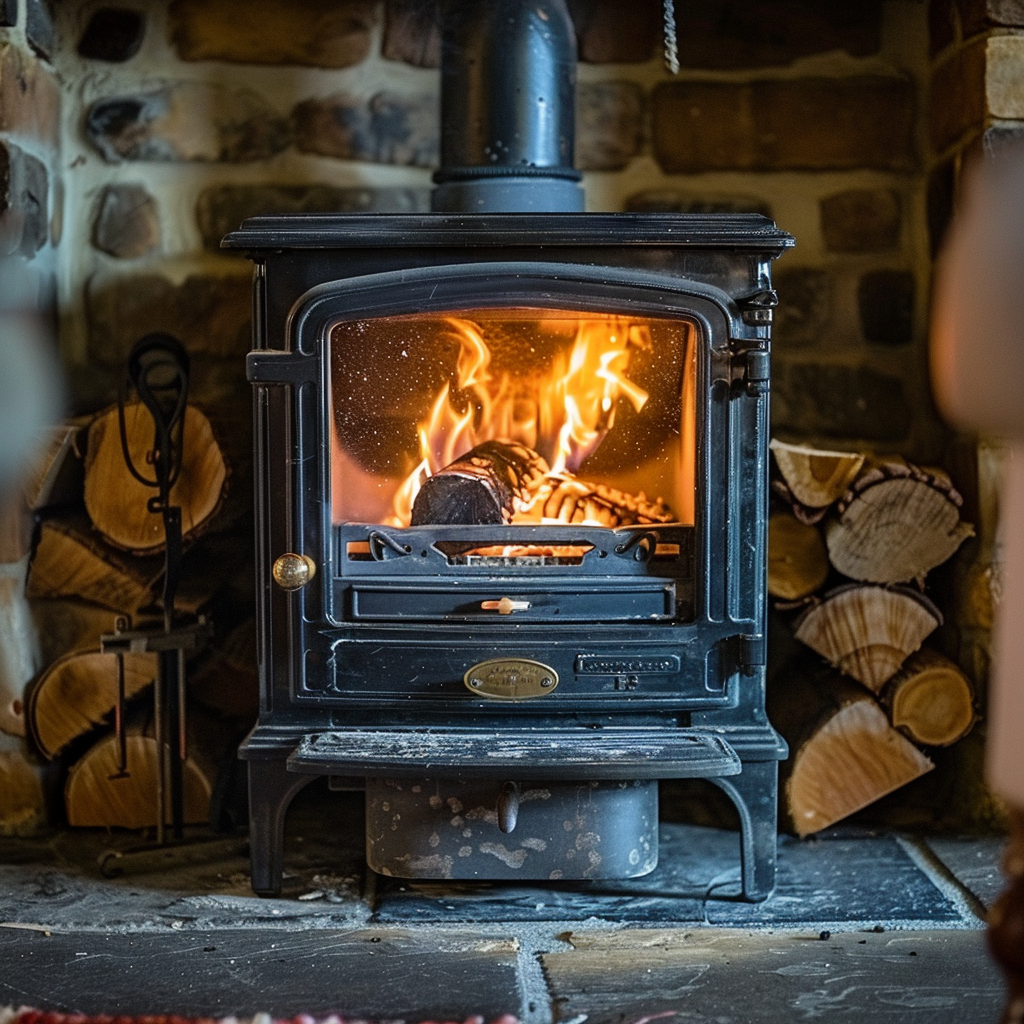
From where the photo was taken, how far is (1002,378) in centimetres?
100

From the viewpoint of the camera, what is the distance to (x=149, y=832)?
236 cm

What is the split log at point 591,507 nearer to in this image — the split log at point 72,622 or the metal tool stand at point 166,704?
the metal tool stand at point 166,704

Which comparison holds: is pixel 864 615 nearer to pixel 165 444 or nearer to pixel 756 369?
pixel 756 369

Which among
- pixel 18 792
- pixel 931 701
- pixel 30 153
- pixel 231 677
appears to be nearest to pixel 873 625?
pixel 931 701

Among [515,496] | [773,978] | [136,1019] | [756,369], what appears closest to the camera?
[136,1019]

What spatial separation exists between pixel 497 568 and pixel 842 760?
0.74 metres

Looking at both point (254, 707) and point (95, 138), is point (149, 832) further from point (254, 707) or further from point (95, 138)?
point (95, 138)

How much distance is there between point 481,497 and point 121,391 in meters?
0.66

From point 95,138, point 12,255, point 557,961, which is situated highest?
point 95,138

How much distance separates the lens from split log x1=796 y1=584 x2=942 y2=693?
2281 mm

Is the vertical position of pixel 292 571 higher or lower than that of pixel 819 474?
lower

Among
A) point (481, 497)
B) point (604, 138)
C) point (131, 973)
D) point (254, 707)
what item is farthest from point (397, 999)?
point (604, 138)

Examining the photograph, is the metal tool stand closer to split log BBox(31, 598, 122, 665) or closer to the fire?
split log BBox(31, 598, 122, 665)

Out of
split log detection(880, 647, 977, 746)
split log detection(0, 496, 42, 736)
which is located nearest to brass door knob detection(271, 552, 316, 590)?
split log detection(0, 496, 42, 736)
